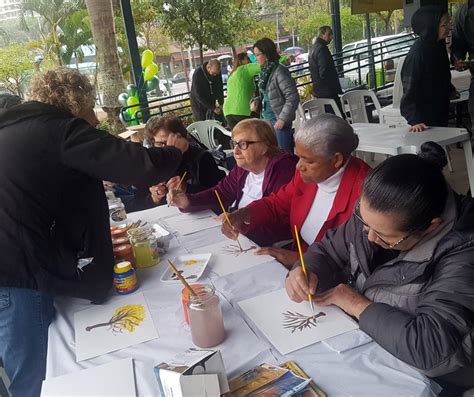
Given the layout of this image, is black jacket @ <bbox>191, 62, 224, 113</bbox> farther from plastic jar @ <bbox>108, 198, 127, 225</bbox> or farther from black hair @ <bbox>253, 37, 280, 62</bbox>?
plastic jar @ <bbox>108, 198, 127, 225</bbox>

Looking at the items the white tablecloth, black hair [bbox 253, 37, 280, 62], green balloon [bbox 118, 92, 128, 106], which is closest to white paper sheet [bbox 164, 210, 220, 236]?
the white tablecloth

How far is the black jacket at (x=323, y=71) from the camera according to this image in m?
5.70

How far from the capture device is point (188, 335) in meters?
1.23

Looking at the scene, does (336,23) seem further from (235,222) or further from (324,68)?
(235,222)

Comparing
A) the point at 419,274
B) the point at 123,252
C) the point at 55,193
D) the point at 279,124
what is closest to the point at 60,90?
the point at 55,193

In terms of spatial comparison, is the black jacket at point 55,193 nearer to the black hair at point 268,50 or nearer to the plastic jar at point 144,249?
the plastic jar at point 144,249

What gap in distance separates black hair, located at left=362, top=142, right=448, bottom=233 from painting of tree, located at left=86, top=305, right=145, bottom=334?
77cm

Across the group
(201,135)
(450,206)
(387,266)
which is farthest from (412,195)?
(201,135)

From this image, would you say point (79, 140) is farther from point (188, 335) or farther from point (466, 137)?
Result: point (466, 137)

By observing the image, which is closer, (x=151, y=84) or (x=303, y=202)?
(x=303, y=202)

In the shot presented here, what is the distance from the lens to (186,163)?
2.72 meters

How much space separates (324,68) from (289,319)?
16.4 feet

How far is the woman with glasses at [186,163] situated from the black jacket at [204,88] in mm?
3359

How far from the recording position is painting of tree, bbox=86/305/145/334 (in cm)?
132
